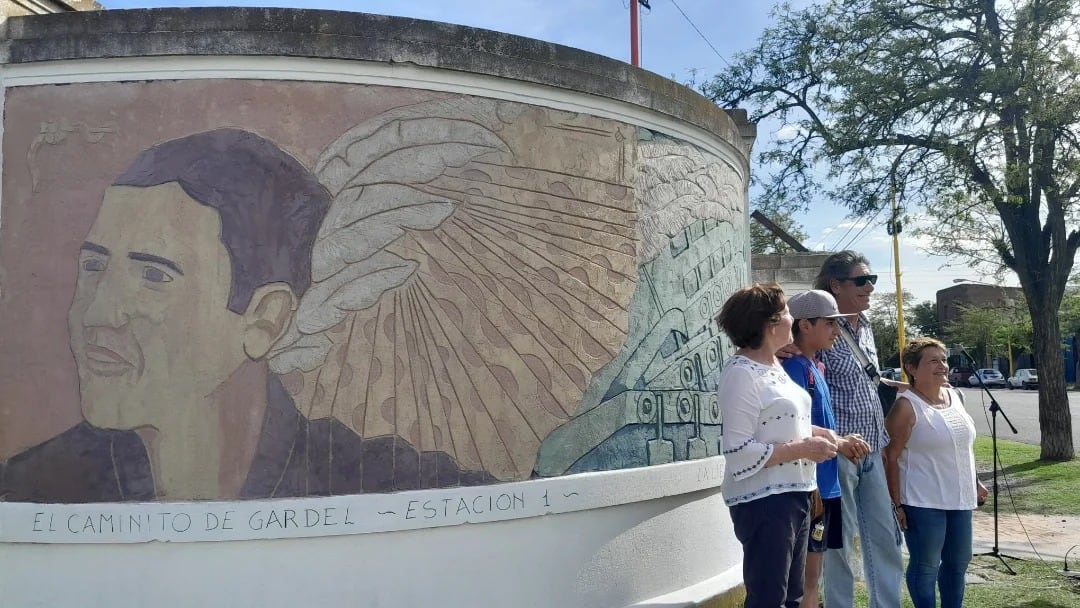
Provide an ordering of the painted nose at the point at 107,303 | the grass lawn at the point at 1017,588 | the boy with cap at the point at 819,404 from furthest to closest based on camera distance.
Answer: the grass lawn at the point at 1017,588
the painted nose at the point at 107,303
the boy with cap at the point at 819,404

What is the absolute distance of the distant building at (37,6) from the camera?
485 centimetres

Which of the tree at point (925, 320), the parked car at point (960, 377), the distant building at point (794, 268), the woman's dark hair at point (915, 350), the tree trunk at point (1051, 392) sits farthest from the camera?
the tree at point (925, 320)

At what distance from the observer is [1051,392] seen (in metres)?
13.3

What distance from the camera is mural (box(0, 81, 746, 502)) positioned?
4.09 meters

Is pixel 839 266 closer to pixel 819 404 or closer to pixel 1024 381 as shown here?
pixel 819 404

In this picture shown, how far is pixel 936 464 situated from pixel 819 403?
35.8 inches

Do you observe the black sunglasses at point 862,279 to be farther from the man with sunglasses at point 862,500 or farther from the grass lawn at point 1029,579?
the grass lawn at point 1029,579

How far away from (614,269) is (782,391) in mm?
1626

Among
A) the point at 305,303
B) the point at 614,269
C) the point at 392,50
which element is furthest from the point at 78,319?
the point at 614,269

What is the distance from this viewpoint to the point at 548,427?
15.0ft

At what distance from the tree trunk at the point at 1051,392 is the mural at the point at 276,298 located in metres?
11.6

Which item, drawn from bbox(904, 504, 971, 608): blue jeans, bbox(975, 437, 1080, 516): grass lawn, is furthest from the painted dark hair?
bbox(975, 437, 1080, 516): grass lawn

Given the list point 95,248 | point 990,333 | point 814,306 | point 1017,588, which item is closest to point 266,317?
point 95,248

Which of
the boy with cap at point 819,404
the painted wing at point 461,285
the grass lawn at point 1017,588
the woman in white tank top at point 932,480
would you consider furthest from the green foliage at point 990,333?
the painted wing at point 461,285
